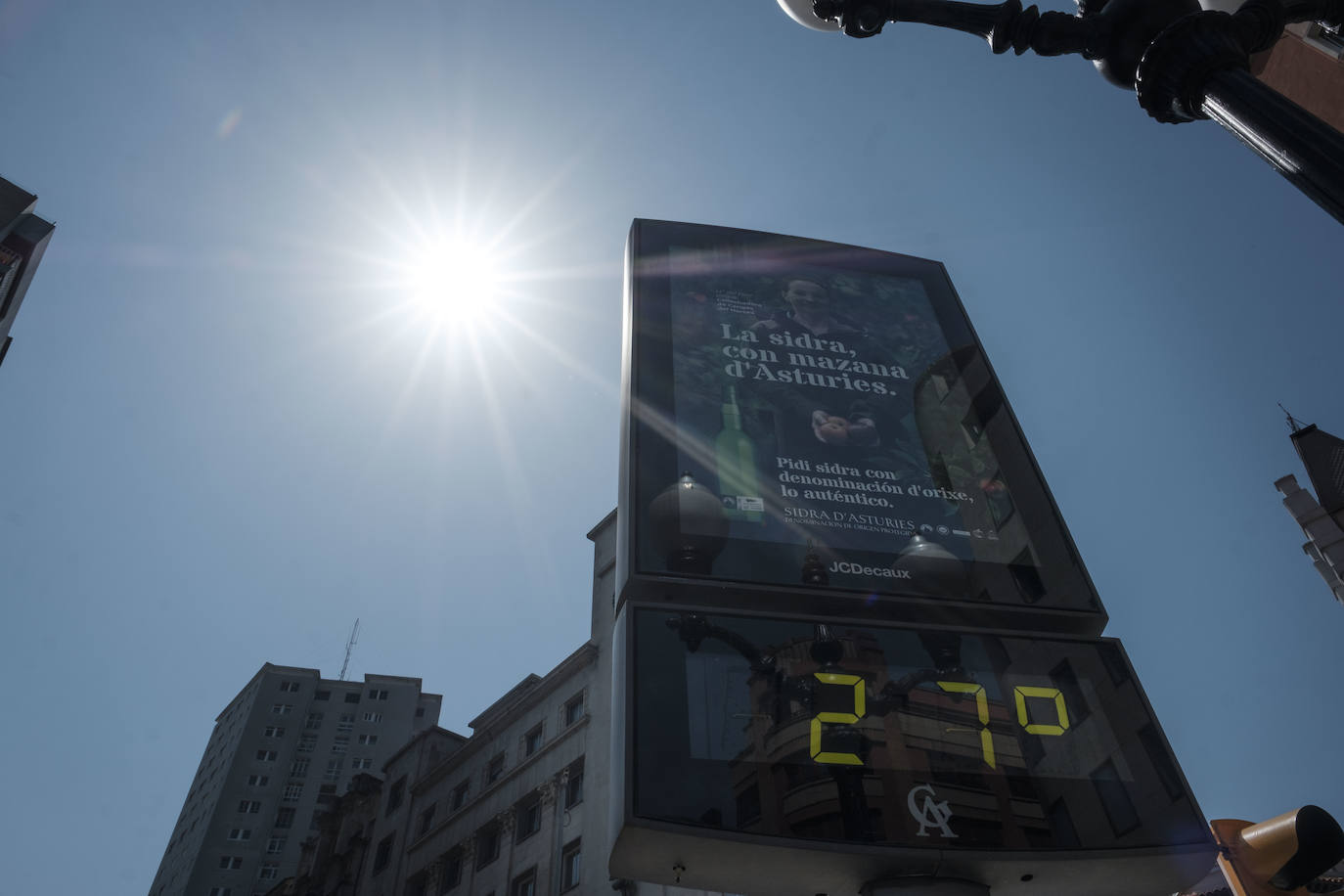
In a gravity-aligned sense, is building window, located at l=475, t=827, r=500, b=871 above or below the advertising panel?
above

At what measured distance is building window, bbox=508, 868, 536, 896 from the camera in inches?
1176

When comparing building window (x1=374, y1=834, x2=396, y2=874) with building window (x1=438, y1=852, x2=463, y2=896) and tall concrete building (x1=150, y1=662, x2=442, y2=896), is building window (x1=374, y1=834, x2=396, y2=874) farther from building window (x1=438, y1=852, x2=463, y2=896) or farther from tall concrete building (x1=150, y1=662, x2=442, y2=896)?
tall concrete building (x1=150, y1=662, x2=442, y2=896)

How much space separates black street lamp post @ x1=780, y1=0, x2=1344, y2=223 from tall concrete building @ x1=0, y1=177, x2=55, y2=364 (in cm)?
4903

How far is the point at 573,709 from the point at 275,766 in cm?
6827

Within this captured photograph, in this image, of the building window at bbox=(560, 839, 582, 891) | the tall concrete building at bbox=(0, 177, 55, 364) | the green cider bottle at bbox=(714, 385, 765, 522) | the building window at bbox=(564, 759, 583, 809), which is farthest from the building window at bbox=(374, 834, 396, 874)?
the green cider bottle at bbox=(714, 385, 765, 522)

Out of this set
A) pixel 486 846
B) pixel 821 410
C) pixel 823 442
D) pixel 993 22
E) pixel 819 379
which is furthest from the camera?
pixel 486 846

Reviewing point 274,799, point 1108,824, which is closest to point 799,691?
point 1108,824

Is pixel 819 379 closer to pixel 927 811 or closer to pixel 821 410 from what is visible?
pixel 821 410

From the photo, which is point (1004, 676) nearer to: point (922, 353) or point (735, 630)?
point (735, 630)

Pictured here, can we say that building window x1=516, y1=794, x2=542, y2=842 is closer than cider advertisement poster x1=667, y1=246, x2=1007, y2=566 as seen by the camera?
No

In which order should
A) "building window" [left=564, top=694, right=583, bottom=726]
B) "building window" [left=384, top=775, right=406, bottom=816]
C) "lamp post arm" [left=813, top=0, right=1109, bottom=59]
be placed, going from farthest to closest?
1. "building window" [left=384, top=775, right=406, bottom=816]
2. "building window" [left=564, top=694, right=583, bottom=726]
3. "lamp post arm" [left=813, top=0, right=1109, bottom=59]

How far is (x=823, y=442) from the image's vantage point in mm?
7996

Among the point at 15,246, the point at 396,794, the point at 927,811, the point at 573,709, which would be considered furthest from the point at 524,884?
the point at 15,246

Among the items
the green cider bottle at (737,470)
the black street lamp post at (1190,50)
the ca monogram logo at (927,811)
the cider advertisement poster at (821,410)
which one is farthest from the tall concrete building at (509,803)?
the black street lamp post at (1190,50)
